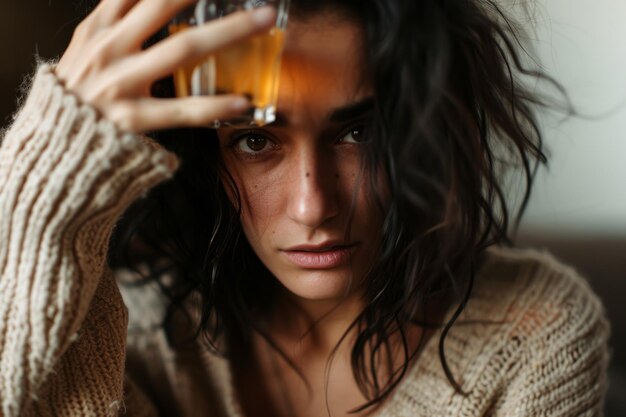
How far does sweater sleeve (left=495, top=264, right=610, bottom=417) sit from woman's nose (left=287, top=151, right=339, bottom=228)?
36 centimetres

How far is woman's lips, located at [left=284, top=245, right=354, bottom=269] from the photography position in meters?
0.84

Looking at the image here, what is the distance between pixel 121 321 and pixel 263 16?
445 mm

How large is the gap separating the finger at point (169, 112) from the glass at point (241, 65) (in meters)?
Result: 0.02

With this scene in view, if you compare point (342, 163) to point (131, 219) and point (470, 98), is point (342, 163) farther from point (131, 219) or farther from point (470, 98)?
point (131, 219)

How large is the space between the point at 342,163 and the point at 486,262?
356 millimetres

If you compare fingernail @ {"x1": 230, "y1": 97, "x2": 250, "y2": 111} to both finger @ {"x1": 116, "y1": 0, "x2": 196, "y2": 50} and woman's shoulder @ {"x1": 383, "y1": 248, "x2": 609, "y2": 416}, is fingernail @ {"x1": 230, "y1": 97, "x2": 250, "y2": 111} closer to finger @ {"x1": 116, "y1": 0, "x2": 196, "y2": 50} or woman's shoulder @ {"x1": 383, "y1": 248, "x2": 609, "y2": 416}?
finger @ {"x1": 116, "y1": 0, "x2": 196, "y2": 50}

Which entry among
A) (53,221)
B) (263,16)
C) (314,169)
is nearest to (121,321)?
(53,221)

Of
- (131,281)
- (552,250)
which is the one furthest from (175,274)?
(552,250)

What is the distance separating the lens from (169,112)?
0.67 meters

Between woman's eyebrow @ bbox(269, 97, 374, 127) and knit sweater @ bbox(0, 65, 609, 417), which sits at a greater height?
woman's eyebrow @ bbox(269, 97, 374, 127)

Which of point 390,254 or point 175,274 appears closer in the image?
point 390,254

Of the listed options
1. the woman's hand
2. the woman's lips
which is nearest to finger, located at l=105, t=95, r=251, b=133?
the woman's hand

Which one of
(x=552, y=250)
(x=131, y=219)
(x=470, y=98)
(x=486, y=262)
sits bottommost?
(x=552, y=250)

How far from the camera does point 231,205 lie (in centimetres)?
93
